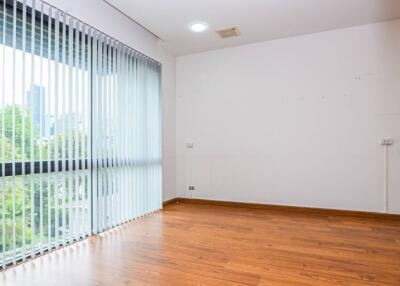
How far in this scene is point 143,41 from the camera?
3982mm

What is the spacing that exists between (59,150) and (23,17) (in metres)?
1.27

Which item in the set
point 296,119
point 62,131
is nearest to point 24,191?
point 62,131

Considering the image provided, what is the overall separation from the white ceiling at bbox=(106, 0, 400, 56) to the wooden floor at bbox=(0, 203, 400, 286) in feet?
9.50

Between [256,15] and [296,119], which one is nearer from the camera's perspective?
[256,15]

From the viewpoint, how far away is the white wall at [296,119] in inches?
148

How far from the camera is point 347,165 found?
3875mm

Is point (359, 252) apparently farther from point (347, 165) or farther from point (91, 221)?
point (91, 221)

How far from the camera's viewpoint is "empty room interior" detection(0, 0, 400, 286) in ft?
7.33

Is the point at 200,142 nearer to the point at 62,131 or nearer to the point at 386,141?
the point at 62,131

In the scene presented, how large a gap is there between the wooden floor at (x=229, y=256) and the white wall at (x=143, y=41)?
4.66ft

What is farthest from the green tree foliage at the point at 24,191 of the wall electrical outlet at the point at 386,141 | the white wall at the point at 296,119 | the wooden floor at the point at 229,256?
the wall electrical outlet at the point at 386,141

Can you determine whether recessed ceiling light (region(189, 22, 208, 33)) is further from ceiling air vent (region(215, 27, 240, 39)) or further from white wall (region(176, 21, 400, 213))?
white wall (region(176, 21, 400, 213))

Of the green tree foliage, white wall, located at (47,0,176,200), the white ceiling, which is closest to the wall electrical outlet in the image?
the white ceiling

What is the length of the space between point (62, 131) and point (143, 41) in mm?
2075
